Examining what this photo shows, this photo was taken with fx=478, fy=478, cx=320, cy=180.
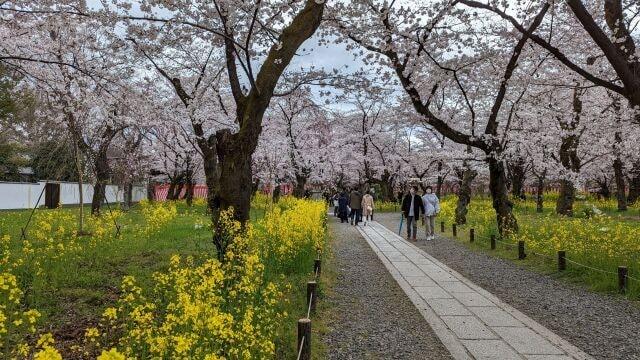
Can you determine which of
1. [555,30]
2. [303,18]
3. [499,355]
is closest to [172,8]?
[303,18]

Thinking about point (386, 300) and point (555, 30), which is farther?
point (555, 30)

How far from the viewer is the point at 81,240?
36.0 feet

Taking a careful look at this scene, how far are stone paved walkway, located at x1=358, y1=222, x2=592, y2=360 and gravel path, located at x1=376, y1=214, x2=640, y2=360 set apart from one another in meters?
0.28

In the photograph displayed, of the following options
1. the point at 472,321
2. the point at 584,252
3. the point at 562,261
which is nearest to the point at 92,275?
the point at 472,321

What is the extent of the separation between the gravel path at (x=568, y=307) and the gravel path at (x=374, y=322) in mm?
1679

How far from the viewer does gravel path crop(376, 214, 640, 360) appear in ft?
18.4

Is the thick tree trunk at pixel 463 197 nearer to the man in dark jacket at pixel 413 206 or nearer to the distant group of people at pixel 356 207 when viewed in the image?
the distant group of people at pixel 356 207

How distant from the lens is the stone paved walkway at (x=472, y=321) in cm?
519

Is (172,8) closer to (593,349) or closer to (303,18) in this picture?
(303,18)

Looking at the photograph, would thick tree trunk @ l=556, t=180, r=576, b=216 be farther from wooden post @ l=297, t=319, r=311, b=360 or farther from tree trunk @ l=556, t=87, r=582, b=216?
wooden post @ l=297, t=319, r=311, b=360

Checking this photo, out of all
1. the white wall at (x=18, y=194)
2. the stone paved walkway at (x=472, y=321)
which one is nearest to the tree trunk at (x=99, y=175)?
the white wall at (x=18, y=194)

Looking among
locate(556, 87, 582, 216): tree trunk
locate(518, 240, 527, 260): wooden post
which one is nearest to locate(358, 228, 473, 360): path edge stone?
locate(518, 240, 527, 260): wooden post

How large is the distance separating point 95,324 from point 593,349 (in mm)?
5601

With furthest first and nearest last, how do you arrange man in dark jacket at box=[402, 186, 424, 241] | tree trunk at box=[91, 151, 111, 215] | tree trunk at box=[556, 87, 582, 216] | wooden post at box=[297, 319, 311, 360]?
tree trunk at box=[556, 87, 582, 216], tree trunk at box=[91, 151, 111, 215], man in dark jacket at box=[402, 186, 424, 241], wooden post at box=[297, 319, 311, 360]
